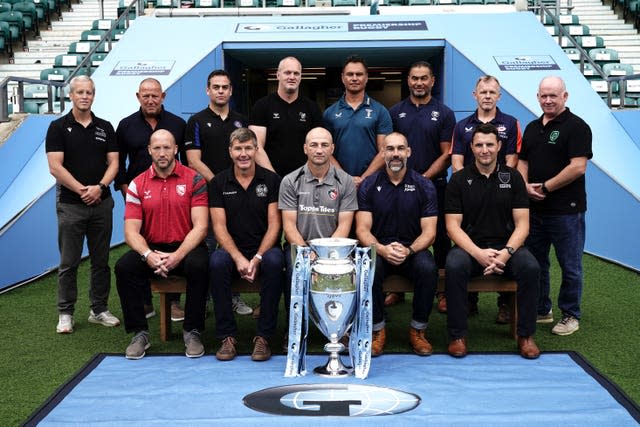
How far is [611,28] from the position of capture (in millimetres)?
14562

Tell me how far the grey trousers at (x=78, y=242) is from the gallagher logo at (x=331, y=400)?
74.6 inches

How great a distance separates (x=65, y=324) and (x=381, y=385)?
2.28 m

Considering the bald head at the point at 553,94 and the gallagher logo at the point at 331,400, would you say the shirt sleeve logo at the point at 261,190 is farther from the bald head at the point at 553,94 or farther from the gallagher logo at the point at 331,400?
the bald head at the point at 553,94

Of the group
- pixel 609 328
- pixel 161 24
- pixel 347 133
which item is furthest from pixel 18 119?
pixel 609 328

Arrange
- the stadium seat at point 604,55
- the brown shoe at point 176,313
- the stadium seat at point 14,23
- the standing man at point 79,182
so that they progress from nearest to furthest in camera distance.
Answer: the standing man at point 79,182 → the brown shoe at point 176,313 → the stadium seat at point 604,55 → the stadium seat at point 14,23

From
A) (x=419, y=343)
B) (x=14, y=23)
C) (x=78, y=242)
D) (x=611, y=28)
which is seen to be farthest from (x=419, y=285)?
(x=14, y=23)

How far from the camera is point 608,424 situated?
3256 mm

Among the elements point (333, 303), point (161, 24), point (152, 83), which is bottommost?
point (333, 303)

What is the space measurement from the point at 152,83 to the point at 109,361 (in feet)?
5.88

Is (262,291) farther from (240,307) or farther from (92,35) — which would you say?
(92,35)

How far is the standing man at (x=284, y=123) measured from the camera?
5.09 metres

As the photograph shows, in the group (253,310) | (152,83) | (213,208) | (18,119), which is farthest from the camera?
(18,119)

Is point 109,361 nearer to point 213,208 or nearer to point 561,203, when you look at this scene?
point 213,208

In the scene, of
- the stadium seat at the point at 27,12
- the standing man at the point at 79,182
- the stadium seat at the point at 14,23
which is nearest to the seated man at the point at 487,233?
the standing man at the point at 79,182
